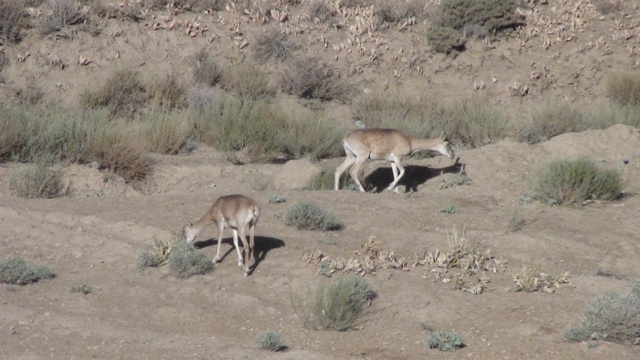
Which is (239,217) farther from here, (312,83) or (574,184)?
(312,83)

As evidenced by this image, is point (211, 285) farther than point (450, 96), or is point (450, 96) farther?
point (450, 96)

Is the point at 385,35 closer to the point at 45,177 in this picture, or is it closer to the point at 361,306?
the point at 45,177

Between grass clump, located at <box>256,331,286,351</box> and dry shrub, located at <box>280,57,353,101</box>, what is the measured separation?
16.6m

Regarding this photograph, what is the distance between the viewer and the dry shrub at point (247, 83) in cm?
2569

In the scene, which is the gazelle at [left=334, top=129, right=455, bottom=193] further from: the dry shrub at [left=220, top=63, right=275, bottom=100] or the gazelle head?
the dry shrub at [left=220, top=63, right=275, bottom=100]

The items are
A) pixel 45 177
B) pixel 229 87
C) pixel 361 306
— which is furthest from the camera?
pixel 229 87

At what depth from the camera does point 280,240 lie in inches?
530

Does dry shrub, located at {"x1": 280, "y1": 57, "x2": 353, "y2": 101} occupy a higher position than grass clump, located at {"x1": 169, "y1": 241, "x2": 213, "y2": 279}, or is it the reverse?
grass clump, located at {"x1": 169, "y1": 241, "x2": 213, "y2": 279}

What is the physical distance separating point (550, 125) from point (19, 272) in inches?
560

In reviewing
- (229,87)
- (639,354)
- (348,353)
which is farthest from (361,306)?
(229,87)

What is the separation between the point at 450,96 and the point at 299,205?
13680mm

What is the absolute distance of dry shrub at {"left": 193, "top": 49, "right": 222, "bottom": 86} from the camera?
85.4 ft

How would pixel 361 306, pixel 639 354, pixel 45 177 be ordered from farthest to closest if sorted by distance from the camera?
pixel 45 177, pixel 361 306, pixel 639 354

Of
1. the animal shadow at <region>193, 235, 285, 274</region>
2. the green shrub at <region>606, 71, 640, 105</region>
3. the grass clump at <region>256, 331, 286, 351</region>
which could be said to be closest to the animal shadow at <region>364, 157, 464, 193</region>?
the animal shadow at <region>193, 235, 285, 274</region>
